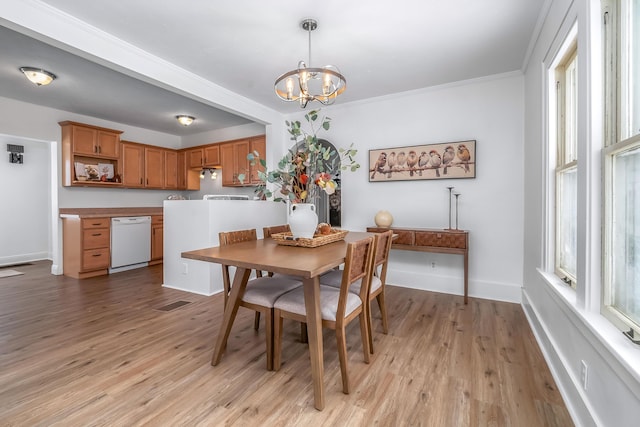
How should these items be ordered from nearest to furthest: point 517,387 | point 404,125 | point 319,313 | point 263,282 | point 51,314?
1. point 319,313
2. point 517,387
3. point 263,282
4. point 51,314
5. point 404,125

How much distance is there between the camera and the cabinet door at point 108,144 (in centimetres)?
499

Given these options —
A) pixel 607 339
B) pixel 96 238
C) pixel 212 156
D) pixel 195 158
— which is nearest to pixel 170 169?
pixel 195 158

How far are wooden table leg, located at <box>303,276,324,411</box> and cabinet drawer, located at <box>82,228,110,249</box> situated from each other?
4273 millimetres

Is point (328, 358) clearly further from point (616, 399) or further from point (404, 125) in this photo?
point (404, 125)

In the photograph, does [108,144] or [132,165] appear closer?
[108,144]

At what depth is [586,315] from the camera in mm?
1396

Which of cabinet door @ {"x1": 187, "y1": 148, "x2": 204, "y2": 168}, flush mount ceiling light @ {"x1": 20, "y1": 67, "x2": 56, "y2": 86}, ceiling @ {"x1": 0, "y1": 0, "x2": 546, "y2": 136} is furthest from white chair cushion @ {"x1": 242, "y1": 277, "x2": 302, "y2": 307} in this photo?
cabinet door @ {"x1": 187, "y1": 148, "x2": 204, "y2": 168}

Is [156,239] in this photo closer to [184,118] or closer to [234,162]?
[234,162]

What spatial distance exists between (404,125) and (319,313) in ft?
10.0

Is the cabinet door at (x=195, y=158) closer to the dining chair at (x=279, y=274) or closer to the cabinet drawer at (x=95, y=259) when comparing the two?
the cabinet drawer at (x=95, y=259)

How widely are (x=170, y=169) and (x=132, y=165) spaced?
0.77 meters

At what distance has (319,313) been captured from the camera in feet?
5.42

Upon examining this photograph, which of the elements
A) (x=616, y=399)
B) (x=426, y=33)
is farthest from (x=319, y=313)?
(x=426, y=33)

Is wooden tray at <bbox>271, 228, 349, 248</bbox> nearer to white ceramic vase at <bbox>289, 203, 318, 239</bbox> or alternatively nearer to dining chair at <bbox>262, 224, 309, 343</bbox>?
white ceramic vase at <bbox>289, 203, 318, 239</bbox>
